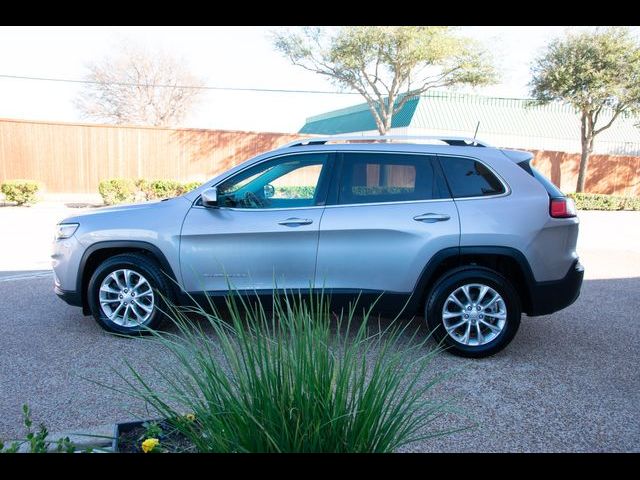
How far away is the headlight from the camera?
16.3 feet

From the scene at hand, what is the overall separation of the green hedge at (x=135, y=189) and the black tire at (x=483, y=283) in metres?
14.1

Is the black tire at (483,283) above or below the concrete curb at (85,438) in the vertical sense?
above

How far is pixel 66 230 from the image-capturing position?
5000mm

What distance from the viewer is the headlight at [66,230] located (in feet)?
16.3

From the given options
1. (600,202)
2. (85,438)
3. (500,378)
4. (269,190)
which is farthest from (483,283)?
(600,202)

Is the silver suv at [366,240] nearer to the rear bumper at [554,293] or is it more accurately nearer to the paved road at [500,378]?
the rear bumper at [554,293]

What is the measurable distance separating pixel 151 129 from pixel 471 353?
1917cm

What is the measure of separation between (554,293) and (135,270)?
12.7 feet

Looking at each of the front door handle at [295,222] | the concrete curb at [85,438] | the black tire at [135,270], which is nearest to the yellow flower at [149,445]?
the concrete curb at [85,438]

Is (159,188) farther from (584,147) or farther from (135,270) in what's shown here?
(584,147)
